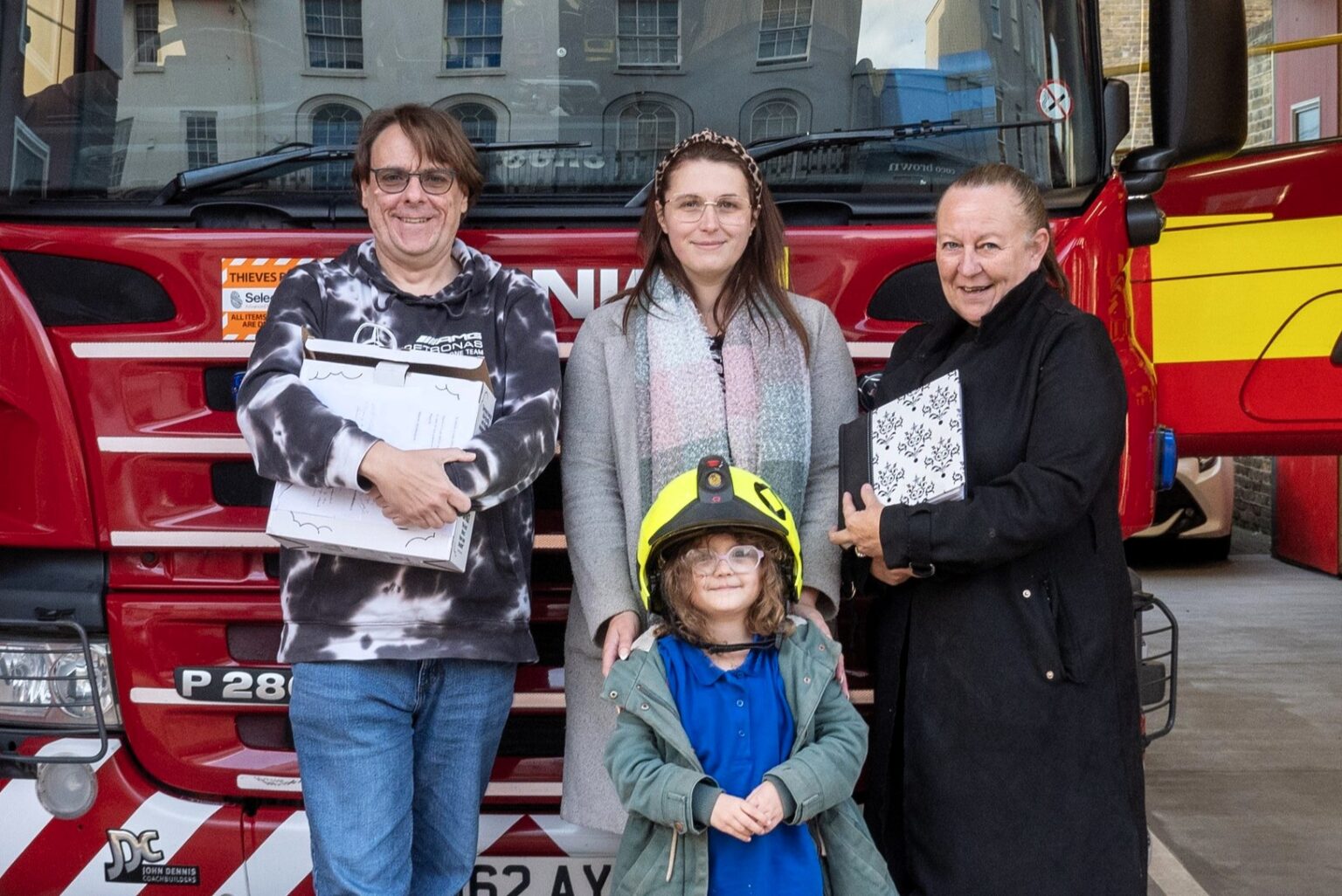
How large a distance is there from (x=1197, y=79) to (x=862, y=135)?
0.73 meters

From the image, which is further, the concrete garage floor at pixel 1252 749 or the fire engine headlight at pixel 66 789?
the concrete garage floor at pixel 1252 749

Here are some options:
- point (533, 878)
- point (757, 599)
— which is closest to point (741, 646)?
point (757, 599)

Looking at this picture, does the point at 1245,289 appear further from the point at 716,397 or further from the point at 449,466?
the point at 449,466

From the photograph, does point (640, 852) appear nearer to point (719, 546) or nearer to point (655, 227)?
point (719, 546)

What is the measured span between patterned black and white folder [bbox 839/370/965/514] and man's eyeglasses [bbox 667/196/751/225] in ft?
1.51

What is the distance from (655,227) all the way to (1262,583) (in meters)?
8.46

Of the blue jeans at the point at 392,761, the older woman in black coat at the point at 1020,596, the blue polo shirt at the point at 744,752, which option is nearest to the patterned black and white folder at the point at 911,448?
the older woman in black coat at the point at 1020,596

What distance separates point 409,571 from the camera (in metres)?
2.62

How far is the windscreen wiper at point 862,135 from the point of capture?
9.94 feet

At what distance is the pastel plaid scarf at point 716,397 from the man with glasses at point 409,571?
0.21m

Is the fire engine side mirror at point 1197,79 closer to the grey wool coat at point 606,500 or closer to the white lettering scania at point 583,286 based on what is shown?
the grey wool coat at point 606,500

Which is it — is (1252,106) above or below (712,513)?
above

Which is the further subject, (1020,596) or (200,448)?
(200,448)

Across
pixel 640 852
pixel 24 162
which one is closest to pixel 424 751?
pixel 640 852
